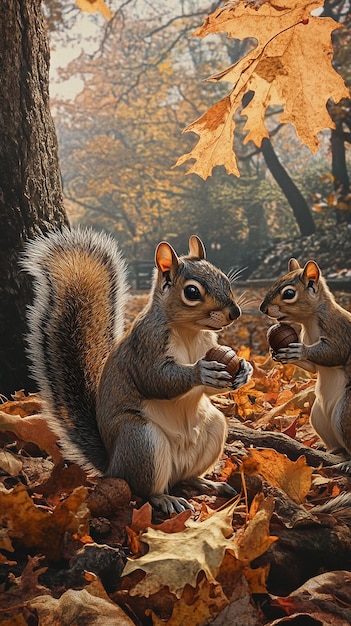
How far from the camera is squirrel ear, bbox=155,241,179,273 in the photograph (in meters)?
2.27

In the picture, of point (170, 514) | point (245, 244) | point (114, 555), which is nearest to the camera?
point (114, 555)

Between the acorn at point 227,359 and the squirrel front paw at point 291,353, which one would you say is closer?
the acorn at point 227,359

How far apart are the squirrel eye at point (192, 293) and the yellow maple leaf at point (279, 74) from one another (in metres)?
0.63

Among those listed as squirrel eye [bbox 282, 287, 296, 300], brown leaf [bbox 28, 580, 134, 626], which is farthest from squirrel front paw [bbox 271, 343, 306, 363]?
brown leaf [bbox 28, 580, 134, 626]

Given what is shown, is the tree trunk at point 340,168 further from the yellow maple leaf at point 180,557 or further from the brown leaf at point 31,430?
the yellow maple leaf at point 180,557

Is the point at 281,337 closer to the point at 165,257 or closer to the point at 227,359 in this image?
the point at 227,359

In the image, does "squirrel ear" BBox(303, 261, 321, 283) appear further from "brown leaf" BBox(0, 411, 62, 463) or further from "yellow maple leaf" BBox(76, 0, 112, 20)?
"yellow maple leaf" BBox(76, 0, 112, 20)

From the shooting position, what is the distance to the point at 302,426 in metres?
3.28

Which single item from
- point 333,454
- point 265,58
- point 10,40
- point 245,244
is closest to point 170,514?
point 333,454

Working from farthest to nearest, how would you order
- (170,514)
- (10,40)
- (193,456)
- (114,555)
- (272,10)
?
(10,40)
(272,10)
(193,456)
(170,514)
(114,555)

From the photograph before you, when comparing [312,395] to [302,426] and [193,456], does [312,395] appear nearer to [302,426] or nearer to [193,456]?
[302,426]

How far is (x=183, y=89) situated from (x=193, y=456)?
2227 centimetres

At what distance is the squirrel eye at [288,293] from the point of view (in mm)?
2635

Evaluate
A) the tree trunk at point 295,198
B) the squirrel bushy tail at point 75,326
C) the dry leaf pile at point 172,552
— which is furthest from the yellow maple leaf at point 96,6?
the tree trunk at point 295,198
